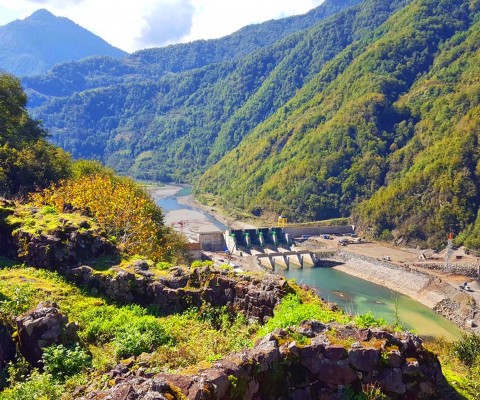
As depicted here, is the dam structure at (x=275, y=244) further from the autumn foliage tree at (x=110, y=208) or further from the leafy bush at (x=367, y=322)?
the leafy bush at (x=367, y=322)

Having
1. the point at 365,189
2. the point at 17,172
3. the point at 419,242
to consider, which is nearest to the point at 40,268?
the point at 17,172

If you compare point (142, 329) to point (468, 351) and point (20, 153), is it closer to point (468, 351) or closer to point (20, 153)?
point (468, 351)

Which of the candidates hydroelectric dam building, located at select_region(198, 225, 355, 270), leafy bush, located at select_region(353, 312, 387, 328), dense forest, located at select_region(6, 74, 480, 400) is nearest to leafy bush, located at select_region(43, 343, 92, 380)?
dense forest, located at select_region(6, 74, 480, 400)

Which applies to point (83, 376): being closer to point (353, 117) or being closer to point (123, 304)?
point (123, 304)

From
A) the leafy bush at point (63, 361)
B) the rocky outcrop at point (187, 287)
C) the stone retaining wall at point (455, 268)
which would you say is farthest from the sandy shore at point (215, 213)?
the leafy bush at point (63, 361)

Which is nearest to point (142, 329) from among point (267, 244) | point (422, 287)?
point (422, 287)

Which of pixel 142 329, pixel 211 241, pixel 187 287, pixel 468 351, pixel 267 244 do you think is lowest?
pixel 267 244

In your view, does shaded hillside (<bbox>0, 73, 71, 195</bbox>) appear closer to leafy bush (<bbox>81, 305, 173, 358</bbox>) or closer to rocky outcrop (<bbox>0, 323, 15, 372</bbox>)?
leafy bush (<bbox>81, 305, 173, 358</bbox>)
